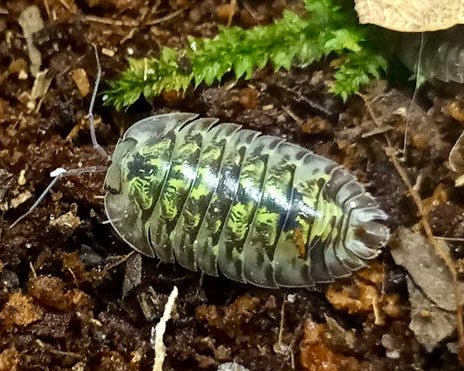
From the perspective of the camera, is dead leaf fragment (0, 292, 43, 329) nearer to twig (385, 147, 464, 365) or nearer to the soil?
→ the soil

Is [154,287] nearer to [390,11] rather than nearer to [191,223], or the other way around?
[191,223]

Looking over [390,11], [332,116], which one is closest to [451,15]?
[390,11]

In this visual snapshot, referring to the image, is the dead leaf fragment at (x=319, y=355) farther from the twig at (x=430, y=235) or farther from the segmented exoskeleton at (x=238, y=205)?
the twig at (x=430, y=235)

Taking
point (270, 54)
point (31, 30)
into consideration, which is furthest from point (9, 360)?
point (270, 54)

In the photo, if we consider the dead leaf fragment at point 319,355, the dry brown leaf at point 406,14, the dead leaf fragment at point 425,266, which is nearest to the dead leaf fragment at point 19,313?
the dead leaf fragment at point 319,355

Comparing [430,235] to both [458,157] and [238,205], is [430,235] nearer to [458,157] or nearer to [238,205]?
[458,157]

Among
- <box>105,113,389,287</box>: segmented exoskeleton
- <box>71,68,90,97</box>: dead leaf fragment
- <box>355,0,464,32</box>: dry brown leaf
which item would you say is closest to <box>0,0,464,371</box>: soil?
<box>71,68,90,97</box>: dead leaf fragment

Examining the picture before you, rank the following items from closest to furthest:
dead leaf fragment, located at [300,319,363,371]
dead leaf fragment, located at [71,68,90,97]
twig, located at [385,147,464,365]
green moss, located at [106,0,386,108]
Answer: twig, located at [385,147,464,365] < dead leaf fragment, located at [300,319,363,371] < green moss, located at [106,0,386,108] < dead leaf fragment, located at [71,68,90,97]

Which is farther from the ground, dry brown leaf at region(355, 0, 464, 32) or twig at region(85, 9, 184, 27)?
dry brown leaf at region(355, 0, 464, 32)
